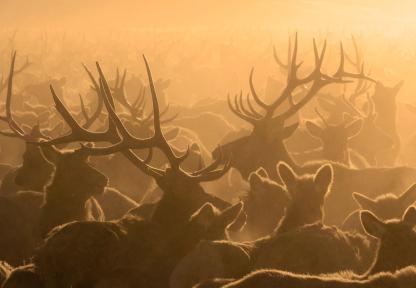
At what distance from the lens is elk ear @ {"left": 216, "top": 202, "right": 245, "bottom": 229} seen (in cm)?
633

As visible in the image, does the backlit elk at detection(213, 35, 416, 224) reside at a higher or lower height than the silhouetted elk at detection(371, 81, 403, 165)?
lower

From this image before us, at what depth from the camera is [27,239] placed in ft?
25.6

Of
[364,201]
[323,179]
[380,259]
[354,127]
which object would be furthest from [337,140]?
[380,259]

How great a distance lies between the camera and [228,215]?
6371 millimetres

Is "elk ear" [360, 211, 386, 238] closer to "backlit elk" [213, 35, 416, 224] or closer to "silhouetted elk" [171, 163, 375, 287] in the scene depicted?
"silhouetted elk" [171, 163, 375, 287]

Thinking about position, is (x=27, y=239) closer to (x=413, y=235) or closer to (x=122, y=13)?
(x=413, y=235)

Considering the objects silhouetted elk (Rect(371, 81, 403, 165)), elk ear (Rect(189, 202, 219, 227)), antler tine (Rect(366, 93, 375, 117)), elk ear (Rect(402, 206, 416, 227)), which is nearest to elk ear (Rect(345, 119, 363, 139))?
antler tine (Rect(366, 93, 375, 117))

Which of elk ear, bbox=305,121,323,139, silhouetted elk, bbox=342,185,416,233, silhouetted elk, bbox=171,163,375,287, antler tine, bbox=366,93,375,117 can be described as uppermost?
antler tine, bbox=366,93,375,117

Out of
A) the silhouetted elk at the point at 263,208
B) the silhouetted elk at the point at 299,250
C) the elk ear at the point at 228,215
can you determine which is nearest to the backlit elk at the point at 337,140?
the silhouetted elk at the point at 263,208

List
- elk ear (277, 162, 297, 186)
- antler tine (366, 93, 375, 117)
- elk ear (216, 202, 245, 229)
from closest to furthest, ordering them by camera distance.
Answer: elk ear (216, 202, 245, 229)
elk ear (277, 162, 297, 186)
antler tine (366, 93, 375, 117)

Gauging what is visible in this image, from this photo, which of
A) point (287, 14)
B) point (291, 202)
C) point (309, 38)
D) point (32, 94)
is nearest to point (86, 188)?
point (291, 202)

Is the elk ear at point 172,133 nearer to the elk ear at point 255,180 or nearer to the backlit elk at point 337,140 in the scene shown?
the backlit elk at point 337,140

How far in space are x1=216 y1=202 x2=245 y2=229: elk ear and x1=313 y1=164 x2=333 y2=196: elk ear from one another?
0.87 metres

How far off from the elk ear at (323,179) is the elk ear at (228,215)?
A: 0.87 meters
